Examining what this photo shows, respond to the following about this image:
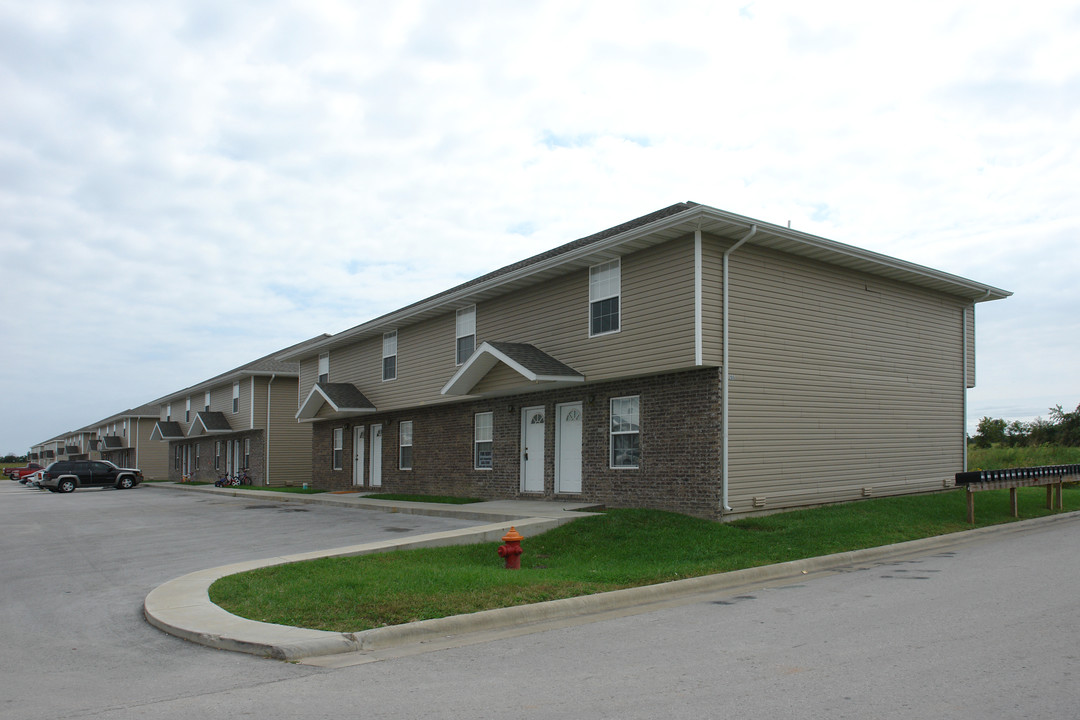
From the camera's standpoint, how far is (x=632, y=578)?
998 centimetres

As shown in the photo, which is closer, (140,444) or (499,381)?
(499,381)

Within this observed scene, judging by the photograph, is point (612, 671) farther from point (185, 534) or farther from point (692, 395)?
point (185, 534)

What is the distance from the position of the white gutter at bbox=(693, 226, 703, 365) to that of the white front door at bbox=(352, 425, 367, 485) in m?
16.9

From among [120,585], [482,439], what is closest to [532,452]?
[482,439]

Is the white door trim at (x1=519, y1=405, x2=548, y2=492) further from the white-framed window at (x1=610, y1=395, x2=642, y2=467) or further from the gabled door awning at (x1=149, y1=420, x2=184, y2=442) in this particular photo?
the gabled door awning at (x1=149, y1=420, x2=184, y2=442)

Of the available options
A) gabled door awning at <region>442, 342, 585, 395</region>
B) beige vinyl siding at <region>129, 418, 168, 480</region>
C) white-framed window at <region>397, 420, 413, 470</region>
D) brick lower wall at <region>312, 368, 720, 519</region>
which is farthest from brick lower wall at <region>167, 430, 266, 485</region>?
gabled door awning at <region>442, 342, 585, 395</region>

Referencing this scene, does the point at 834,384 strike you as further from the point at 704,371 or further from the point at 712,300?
the point at 712,300

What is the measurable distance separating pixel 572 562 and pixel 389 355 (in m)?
15.5

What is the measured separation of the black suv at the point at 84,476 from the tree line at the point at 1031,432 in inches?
1661

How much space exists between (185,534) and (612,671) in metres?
13.0

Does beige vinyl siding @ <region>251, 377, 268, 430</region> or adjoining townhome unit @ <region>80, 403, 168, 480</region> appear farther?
adjoining townhome unit @ <region>80, 403, 168, 480</region>

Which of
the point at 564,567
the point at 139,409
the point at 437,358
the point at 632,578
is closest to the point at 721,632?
the point at 632,578

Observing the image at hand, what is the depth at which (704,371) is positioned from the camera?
592 inches

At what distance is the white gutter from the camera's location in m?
14.5
